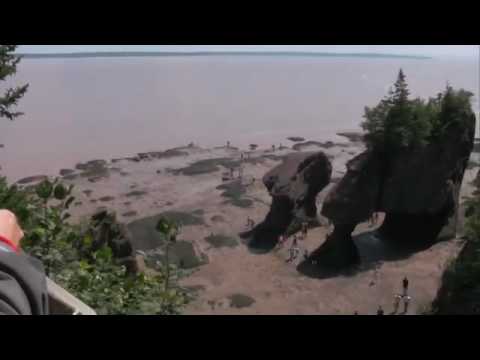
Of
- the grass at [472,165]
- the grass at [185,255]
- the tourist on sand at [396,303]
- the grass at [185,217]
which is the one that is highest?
the grass at [472,165]

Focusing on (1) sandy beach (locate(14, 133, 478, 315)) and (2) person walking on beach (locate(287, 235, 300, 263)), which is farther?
(2) person walking on beach (locate(287, 235, 300, 263))

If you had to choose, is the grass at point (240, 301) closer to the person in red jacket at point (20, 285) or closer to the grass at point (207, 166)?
the person in red jacket at point (20, 285)

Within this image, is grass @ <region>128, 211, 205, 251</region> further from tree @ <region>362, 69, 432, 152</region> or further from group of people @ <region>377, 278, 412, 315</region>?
group of people @ <region>377, 278, 412, 315</region>

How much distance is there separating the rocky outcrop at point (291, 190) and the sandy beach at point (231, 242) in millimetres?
1069

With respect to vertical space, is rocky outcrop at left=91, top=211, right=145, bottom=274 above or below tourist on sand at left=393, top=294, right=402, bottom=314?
above

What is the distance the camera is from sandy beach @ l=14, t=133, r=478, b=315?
17.6 metres

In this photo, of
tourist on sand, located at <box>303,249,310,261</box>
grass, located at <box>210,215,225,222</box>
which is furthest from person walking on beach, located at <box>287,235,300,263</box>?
grass, located at <box>210,215,225,222</box>

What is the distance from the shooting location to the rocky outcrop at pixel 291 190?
2280 centimetres

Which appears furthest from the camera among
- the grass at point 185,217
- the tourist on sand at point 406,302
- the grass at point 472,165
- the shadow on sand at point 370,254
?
the grass at point 472,165

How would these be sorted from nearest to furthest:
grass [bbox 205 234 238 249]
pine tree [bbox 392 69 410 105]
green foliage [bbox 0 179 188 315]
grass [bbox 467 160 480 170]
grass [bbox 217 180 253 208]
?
green foliage [bbox 0 179 188 315] < pine tree [bbox 392 69 410 105] < grass [bbox 205 234 238 249] < grass [bbox 217 180 253 208] < grass [bbox 467 160 480 170]

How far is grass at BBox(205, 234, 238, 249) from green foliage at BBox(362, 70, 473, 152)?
8522 millimetres

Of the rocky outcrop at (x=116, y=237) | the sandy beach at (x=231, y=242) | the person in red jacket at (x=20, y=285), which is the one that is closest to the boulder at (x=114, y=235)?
the rocky outcrop at (x=116, y=237)
